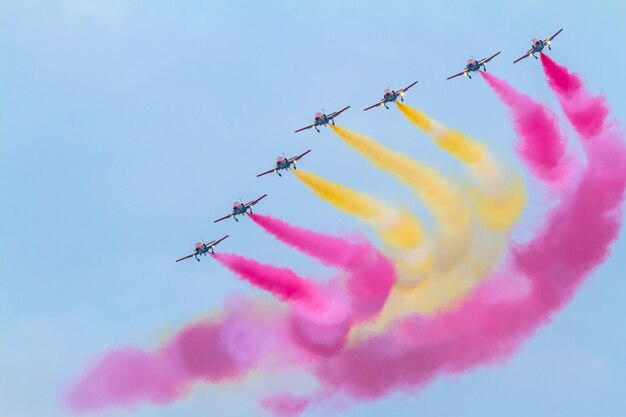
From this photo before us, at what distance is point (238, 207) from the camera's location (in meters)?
53.9

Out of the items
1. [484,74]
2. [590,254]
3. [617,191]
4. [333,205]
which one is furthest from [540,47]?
[333,205]

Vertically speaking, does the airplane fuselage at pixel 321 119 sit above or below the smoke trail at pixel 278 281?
above

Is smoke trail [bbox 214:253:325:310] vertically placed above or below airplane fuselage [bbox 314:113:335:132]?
below

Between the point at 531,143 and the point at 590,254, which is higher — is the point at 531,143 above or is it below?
above

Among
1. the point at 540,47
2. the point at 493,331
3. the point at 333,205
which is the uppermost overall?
the point at 540,47

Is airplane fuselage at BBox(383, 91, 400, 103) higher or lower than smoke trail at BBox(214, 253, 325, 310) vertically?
higher

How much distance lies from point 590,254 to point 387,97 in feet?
59.7

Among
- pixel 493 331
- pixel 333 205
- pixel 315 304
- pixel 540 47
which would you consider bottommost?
pixel 493 331

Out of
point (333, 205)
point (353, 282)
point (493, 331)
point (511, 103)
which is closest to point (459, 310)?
point (493, 331)

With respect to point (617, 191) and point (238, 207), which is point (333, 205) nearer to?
point (238, 207)

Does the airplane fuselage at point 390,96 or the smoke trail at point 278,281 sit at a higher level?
the airplane fuselage at point 390,96

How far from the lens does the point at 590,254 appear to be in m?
53.6

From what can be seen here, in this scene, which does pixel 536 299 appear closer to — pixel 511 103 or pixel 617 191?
pixel 617 191

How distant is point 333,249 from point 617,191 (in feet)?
68.1
